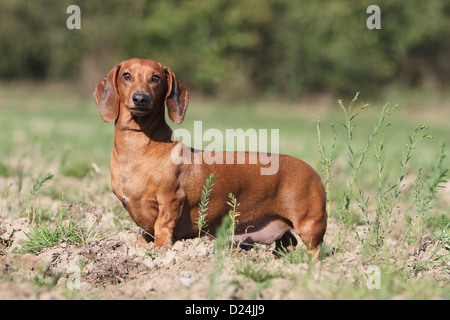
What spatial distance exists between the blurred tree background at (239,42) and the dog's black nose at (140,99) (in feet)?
82.9

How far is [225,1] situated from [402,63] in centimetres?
1070

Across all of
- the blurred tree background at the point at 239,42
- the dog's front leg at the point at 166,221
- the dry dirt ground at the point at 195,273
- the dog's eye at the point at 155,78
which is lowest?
the dry dirt ground at the point at 195,273

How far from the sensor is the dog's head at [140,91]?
11.7 ft

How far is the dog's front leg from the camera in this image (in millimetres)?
3633

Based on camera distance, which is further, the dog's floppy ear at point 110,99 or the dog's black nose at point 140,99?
the dog's floppy ear at point 110,99

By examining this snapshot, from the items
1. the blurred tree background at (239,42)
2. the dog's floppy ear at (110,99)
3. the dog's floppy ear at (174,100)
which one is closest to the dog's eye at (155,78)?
the dog's floppy ear at (174,100)

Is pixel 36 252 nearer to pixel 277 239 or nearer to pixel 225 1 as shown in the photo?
pixel 277 239

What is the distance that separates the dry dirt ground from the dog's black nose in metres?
0.87

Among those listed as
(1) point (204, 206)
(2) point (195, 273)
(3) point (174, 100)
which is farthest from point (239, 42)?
(2) point (195, 273)

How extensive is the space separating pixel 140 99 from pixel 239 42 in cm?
2862

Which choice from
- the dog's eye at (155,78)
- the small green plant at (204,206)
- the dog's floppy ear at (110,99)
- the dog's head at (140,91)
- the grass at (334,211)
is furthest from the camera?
the dog's floppy ear at (110,99)

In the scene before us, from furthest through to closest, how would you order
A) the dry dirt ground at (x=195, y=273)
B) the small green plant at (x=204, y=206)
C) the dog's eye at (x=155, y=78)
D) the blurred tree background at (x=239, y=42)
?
the blurred tree background at (x=239, y=42)
the dog's eye at (x=155, y=78)
the small green plant at (x=204, y=206)
the dry dirt ground at (x=195, y=273)

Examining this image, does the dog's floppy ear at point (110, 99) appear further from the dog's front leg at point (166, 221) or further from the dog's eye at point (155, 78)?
the dog's front leg at point (166, 221)
